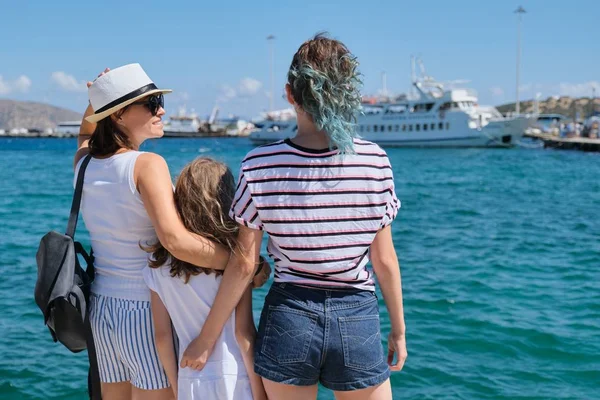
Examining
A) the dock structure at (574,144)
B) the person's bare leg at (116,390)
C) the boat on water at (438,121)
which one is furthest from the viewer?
the boat on water at (438,121)

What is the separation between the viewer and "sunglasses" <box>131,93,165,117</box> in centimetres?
238

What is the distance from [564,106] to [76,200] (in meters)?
127

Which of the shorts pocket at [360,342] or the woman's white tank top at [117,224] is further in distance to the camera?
the woman's white tank top at [117,224]

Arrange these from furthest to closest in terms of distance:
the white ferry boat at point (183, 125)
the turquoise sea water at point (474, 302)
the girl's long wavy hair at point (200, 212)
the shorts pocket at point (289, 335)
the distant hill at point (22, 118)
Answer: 1. the distant hill at point (22, 118)
2. the white ferry boat at point (183, 125)
3. the turquoise sea water at point (474, 302)
4. the girl's long wavy hair at point (200, 212)
5. the shorts pocket at point (289, 335)

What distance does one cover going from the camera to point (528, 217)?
50.9 ft

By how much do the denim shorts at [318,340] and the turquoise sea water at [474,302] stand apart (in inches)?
129

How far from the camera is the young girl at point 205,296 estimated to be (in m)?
2.21

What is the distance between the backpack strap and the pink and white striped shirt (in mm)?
639

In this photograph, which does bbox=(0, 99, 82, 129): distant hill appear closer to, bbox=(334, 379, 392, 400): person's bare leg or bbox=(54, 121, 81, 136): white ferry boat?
bbox=(54, 121, 81, 136): white ferry boat

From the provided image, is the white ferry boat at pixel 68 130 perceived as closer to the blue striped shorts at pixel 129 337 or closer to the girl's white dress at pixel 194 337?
the blue striped shorts at pixel 129 337

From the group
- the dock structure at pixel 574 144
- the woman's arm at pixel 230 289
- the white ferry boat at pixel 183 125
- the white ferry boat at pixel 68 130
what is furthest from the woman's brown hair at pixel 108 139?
the white ferry boat at pixel 68 130

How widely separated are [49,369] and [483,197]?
1652cm

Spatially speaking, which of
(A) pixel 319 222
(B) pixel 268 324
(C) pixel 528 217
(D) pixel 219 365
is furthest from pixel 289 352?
(C) pixel 528 217

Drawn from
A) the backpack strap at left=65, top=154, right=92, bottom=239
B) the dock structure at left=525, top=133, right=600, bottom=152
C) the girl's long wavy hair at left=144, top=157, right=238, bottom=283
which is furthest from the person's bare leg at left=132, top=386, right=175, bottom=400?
the dock structure at left=525, top=133, right=600, bottom=152
